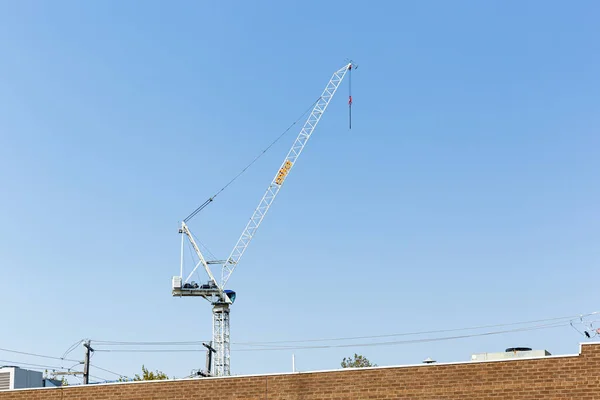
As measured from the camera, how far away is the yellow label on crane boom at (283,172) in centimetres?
14100

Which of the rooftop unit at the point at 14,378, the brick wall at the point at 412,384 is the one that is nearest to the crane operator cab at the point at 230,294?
the rooftop unit at the point at 14,378

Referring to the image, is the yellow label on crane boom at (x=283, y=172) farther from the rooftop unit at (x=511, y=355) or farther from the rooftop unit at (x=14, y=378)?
the rooftop unit at (x=511, y=355)

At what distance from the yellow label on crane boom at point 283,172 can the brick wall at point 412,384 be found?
3963 inches

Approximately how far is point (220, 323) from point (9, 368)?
79.7m

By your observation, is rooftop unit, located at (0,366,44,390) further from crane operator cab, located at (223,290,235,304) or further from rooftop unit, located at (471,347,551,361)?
crane operator cab, located at (223,290,235,304)

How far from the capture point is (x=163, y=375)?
11162 centimetres

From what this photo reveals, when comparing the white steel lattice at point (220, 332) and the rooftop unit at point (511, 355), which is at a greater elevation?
the white steel lattice at point (220, 332)

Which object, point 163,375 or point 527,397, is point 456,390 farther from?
point 163,375

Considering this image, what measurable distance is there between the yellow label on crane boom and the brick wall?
101 metres

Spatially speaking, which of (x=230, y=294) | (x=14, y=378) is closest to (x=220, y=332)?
(x=230, y=294)

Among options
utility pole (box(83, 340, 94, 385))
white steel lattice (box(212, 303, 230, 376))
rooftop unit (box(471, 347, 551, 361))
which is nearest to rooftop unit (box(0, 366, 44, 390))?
utility pole (box(83, 340, 94, 385))

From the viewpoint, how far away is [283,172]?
14150 cm

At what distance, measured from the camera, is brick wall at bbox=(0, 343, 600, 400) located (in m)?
33.5

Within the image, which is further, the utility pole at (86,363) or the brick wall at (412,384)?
the utility pole at (86,363)
